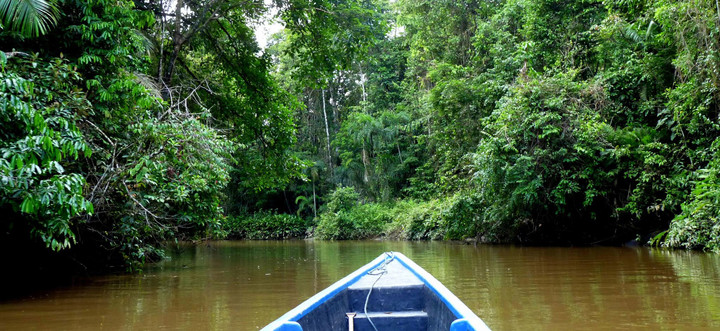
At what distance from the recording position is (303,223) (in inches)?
1085

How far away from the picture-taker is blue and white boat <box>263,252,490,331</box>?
282 cm

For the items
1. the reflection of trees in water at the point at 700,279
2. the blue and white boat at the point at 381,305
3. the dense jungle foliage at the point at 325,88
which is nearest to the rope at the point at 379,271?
the blue and white boat at the point at 381,305

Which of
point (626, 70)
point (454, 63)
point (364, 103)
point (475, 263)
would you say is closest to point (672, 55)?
point (626, 70)

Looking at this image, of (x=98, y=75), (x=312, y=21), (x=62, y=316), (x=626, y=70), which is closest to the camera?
(x=62, y=316)

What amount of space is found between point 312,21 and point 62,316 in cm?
809

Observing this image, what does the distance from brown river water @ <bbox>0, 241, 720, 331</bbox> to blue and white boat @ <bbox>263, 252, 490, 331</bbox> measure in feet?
2.24

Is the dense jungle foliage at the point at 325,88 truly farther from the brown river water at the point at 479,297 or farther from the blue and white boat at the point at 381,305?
the blue and white boat at the point at 381,305

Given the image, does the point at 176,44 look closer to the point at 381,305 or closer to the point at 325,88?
the point at 325,88

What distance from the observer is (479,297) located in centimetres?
514

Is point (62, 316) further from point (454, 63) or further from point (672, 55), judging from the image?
point (454, 63)

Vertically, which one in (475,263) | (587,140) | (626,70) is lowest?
(475,263)

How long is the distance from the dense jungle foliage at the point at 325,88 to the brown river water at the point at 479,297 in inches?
31.7

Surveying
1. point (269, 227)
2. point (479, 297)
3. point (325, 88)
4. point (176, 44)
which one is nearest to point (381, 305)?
point (479, 297)

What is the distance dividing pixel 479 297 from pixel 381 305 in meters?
1.83
